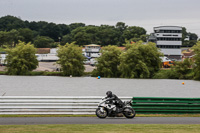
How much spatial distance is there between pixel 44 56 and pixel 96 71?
49.3 m

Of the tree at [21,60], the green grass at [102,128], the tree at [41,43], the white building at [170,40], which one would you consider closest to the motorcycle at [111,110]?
the green grass at [102,128]

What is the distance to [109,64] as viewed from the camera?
3282 inches

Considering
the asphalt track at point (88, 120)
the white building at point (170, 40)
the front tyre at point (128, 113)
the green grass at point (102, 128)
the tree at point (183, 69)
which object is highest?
the white building at point (170, 40)

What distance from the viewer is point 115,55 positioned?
279 feet

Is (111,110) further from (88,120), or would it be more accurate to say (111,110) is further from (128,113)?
(88,120)

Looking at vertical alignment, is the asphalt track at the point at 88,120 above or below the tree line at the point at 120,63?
below

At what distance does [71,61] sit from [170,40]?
66.9 m

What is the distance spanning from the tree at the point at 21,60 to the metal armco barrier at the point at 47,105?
2526 inches

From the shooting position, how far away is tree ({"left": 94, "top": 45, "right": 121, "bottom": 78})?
82688 mm

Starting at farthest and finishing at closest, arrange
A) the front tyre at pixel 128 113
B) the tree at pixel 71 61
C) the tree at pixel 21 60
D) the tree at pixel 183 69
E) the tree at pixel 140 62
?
the tree at pixel 21 60, the tree at pixel 71 61, the tree at pixel 183 69, the tree at pixel 140 62, the front tyre at pixel 128 113

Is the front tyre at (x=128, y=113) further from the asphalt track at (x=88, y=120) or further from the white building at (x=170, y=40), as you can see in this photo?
the white building at (x=170, y=40)

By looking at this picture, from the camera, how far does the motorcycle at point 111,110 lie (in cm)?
→ 2022

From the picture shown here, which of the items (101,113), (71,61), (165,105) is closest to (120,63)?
(71,61)

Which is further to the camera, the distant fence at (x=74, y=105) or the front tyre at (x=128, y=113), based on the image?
the distant fence at (x=74, y=105)
